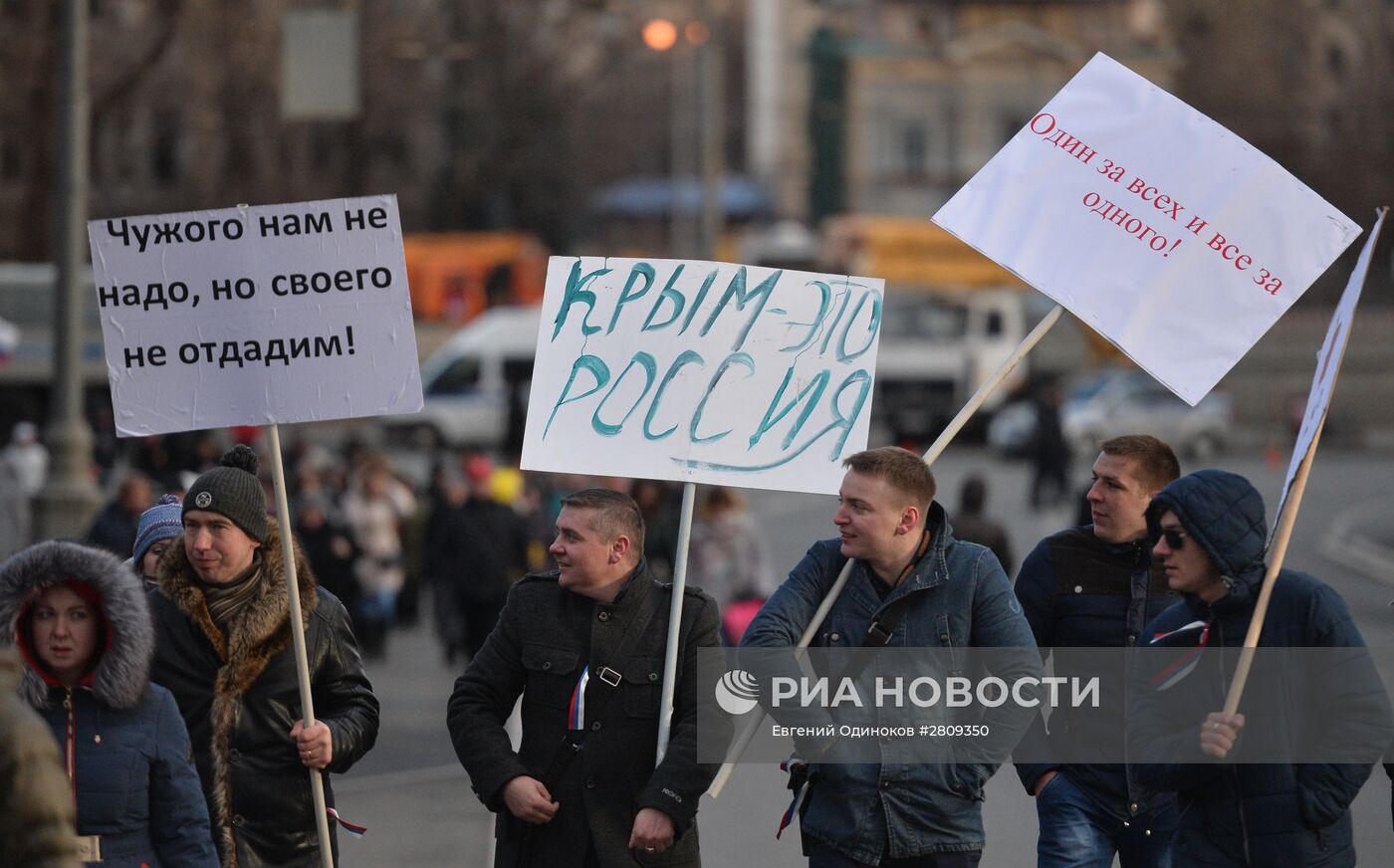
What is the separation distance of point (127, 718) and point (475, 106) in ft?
172

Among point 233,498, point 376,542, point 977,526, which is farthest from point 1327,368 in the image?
Answer: point 376,542

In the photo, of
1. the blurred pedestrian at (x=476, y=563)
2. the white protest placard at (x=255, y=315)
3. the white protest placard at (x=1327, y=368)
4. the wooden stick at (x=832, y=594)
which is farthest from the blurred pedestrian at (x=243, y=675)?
the blurred pedestrian at (x=476, y=563)

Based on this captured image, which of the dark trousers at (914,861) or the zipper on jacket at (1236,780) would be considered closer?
the zipper on jacket at (1236,780)

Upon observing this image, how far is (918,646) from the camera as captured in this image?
509 centimetres

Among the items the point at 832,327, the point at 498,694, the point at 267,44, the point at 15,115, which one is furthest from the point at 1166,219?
the point at 267,44

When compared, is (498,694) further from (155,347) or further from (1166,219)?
(1166,219)

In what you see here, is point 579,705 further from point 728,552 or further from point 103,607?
point 728,552

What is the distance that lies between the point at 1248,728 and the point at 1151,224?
70.6 inches

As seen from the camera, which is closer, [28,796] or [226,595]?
[28,796]

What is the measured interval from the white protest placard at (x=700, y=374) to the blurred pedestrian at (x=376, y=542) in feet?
34.7

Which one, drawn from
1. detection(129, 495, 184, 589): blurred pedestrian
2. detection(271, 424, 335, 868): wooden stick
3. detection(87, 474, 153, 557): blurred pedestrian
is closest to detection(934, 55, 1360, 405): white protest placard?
detection(271, 424, 335, 868): wooden stick

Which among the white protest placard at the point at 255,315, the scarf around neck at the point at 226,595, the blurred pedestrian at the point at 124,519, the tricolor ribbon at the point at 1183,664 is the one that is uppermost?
the white protest placard at the point at 255,315

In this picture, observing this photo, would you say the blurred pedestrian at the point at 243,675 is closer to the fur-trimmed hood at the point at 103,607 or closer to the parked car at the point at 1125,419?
the fur-trimmed hood at the point at 103,607

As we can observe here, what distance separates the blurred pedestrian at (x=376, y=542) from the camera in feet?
54.5
